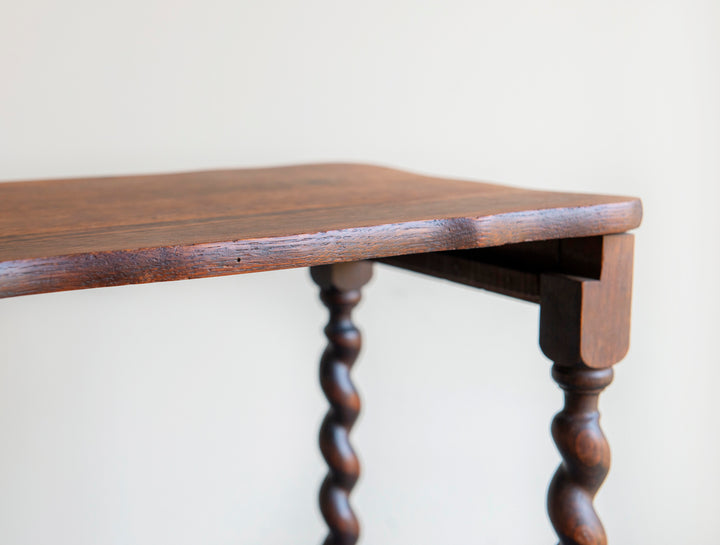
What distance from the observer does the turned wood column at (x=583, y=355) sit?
0.75 m

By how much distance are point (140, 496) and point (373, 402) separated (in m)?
0.40

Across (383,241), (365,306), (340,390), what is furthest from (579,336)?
(365,306)

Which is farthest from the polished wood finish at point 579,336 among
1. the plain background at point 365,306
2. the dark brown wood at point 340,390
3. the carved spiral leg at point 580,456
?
the plain background at point 365,306

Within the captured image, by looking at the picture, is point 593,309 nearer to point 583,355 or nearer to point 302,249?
point 583,355

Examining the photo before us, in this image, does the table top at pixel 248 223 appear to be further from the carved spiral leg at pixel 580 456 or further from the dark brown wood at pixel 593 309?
the carved spiral leg at pixel 580 456

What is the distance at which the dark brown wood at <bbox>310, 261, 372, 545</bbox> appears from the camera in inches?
47.3

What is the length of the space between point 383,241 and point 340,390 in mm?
606

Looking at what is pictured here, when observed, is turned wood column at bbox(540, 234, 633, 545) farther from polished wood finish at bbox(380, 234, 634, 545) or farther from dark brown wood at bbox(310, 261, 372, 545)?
dark brown wood at bbox(310, 261, 372, 545)

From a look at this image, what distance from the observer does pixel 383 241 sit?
2.13ft

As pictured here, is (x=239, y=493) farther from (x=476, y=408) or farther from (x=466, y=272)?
(x=466, y=272)

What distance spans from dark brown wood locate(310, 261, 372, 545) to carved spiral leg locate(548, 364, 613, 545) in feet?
1.45

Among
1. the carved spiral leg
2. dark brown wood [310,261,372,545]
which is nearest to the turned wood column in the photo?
the carved spiral leg

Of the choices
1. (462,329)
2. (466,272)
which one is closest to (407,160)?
(462,329)

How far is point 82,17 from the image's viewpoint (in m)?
1.29
